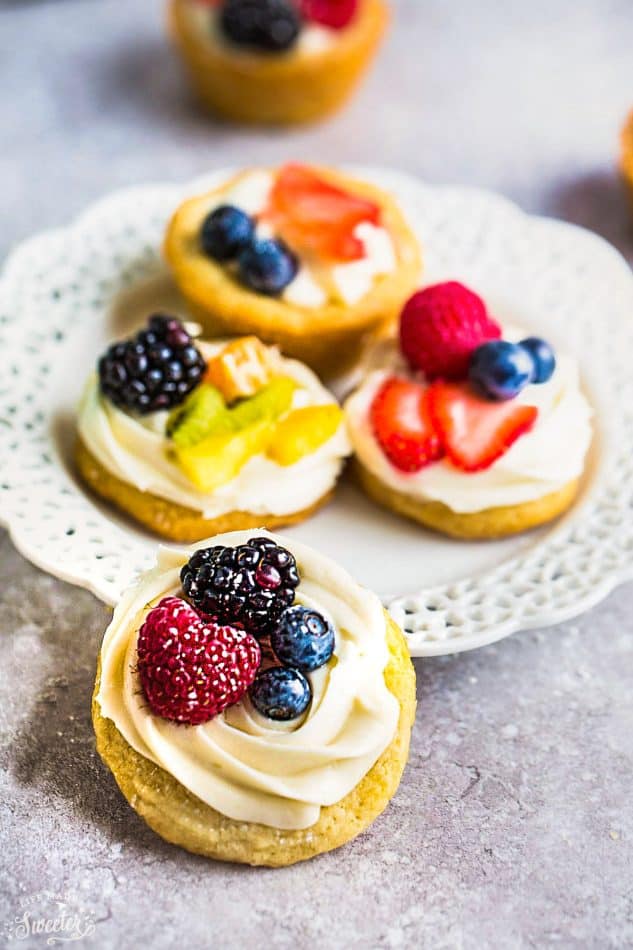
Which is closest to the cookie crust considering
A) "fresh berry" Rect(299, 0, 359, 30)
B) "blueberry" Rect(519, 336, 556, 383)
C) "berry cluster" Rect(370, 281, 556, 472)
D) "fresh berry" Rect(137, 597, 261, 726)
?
"fresh berry" Rect(137, 597, 261, 726)

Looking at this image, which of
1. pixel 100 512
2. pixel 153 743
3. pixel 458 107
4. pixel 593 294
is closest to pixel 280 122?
pixel 458 107

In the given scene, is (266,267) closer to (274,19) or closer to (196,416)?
(196,416)

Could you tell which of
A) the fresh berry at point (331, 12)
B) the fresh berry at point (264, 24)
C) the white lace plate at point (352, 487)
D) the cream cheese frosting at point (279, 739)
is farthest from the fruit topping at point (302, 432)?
the fresh berry at point (331, 12)

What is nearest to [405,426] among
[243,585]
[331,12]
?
[243,585]

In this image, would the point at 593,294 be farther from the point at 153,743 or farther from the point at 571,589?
the point at 153,743

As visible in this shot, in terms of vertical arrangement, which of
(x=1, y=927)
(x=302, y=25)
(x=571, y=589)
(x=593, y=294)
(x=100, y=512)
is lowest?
(x=1, y=927)

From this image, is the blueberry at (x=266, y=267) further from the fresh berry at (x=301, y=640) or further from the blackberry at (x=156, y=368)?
the fresh berry at (x=301, y=640)

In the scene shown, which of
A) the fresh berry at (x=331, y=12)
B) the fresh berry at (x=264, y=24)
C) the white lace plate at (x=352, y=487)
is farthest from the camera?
the fresh berry at (x=331, y=12)
